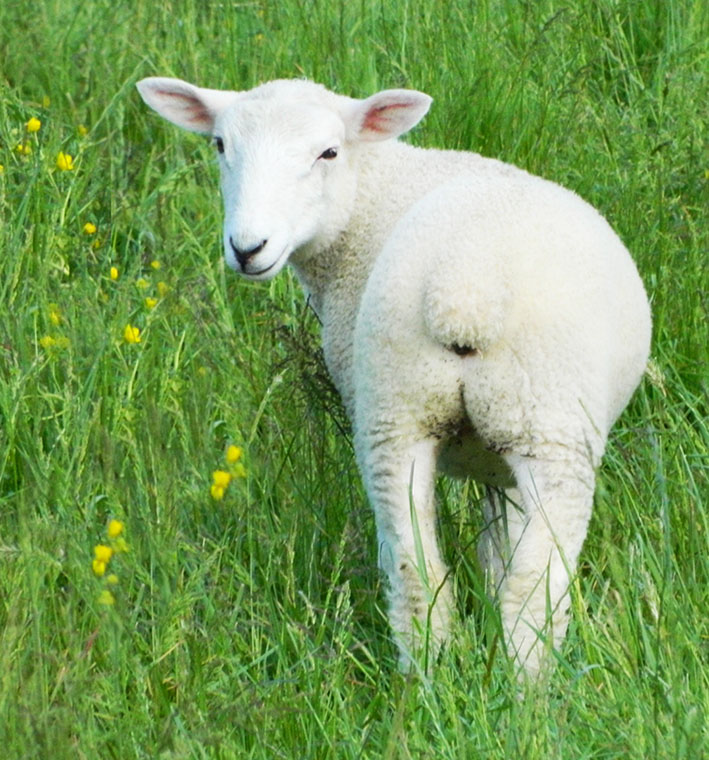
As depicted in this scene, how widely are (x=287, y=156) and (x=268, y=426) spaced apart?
792mm

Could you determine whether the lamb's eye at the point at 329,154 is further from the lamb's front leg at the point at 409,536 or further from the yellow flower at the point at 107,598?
the yellow flower at the point at 107,598

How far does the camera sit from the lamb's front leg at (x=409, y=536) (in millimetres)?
2922

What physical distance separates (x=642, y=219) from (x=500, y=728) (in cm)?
224

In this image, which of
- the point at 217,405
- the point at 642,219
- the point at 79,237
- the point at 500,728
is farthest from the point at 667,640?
the point at 79,237

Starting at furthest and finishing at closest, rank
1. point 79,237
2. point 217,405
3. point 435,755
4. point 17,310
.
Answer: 1. point 79,237
2. point 17,310
3. point 217,405
4. point 435,755

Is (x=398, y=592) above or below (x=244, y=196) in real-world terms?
below

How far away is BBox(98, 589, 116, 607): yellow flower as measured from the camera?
2.43 meters

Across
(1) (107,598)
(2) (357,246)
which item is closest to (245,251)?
(2) (357,246)

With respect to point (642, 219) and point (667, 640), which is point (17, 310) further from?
point (667, 640)

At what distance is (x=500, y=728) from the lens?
2.59m

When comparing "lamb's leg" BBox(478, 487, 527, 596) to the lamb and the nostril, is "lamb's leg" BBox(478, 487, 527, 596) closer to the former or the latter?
the lamb

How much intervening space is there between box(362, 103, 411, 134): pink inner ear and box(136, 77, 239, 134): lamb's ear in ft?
1.24

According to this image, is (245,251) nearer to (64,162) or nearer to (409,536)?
(409,536)

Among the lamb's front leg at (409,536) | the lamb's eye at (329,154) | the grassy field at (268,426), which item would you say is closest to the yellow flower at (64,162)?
the grassy field at (268,426)
